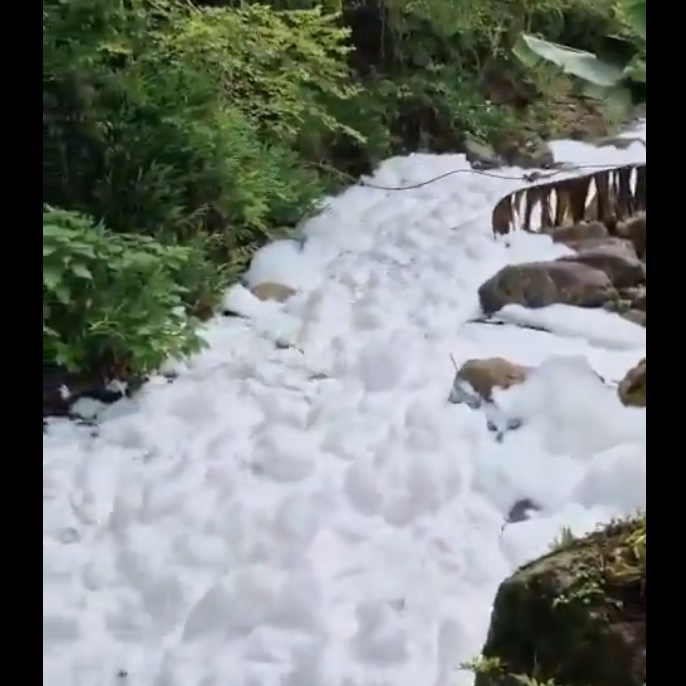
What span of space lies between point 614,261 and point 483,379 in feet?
2.00

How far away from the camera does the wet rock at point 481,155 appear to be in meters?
3.98

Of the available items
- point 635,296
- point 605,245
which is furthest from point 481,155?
point 635,296

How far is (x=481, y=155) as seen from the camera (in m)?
4.07

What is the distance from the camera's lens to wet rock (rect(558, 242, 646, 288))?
232cm

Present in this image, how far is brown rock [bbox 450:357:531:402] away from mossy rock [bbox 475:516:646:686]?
0.79 meters

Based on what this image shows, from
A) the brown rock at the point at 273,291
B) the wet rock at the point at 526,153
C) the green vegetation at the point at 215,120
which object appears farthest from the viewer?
the wet rock at the point at 526,153

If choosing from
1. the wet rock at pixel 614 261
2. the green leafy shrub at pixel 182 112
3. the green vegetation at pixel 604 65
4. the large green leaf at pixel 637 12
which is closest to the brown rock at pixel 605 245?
the wet rock at pixel 614 261

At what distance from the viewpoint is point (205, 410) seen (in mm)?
2279

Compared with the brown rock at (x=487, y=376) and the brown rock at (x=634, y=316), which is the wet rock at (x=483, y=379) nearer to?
the brown rock at (x=487, y=376)

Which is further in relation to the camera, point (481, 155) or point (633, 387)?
point (481, 155)

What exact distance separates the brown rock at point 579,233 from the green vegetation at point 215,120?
578 millimetres

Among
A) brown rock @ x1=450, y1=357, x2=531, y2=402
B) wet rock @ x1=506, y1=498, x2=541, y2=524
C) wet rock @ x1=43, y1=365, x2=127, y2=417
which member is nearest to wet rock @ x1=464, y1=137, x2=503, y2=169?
brown rock @ x1=450, y1=357, x2=531, y2=402

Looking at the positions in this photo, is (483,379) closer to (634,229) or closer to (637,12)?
(634,229)

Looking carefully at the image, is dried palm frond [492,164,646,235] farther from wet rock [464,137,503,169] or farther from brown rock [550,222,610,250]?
wet rock [464,137,503,169]
